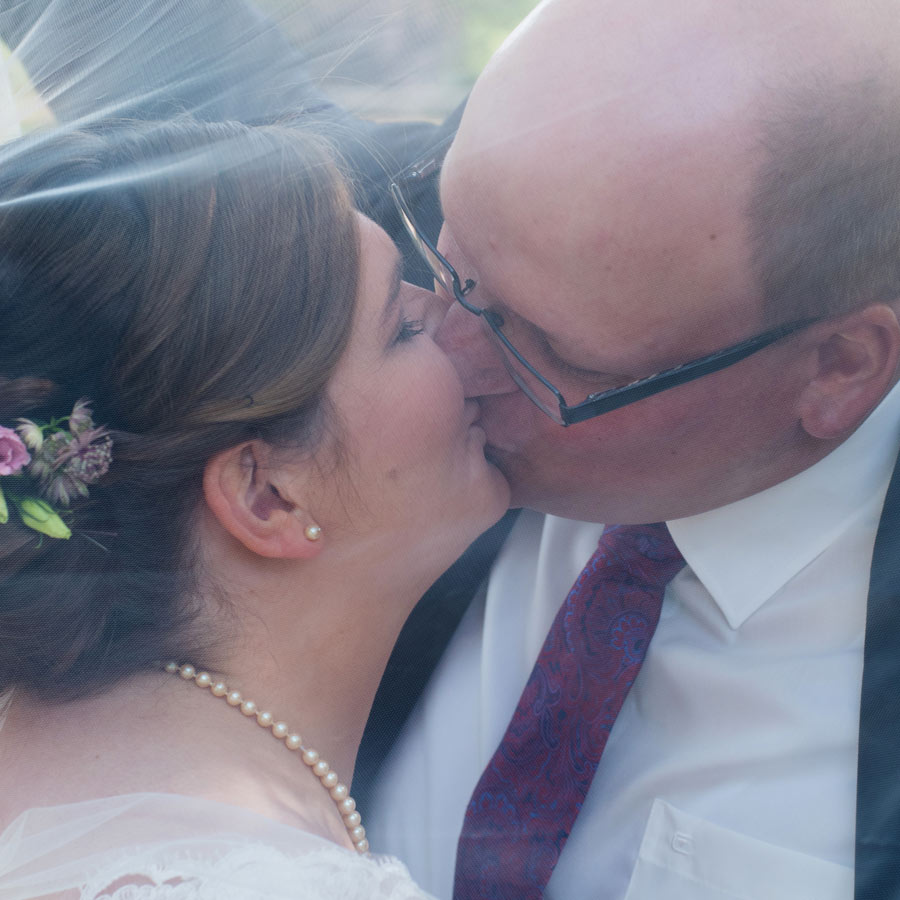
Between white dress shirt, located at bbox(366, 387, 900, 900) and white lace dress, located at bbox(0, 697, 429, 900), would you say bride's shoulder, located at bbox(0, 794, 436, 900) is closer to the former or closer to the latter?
white lace dress, located at bbox(0, 697, 429, 900)

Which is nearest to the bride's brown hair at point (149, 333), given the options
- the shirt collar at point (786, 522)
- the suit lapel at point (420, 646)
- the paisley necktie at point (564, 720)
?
the suit lapel at point (420, 646)

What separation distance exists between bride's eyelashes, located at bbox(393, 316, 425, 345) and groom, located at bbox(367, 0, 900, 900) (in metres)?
0.08

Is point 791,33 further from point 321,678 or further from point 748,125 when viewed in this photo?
point 321,678

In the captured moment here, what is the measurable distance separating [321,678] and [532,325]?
0.77 metres

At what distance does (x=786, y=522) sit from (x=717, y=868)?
65 centimetres

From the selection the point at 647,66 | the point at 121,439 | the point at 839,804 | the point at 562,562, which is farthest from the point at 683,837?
the point at 647,66

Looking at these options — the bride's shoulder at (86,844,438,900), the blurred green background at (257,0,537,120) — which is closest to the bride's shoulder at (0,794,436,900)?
the bride's shoulder at (86,844,438,900)

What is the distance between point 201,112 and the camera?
1.57 m

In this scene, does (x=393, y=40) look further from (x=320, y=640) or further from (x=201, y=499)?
(x=320, y=640)

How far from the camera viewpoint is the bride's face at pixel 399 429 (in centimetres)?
156

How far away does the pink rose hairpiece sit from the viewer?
1.34 metres

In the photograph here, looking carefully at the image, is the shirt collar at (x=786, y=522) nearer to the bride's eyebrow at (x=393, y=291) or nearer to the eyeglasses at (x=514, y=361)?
the eyeglasses at (x=514, y=361)

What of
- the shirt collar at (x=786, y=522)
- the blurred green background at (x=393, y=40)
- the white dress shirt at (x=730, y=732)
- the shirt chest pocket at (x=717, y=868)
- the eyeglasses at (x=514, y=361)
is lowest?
the shirt chest pocket at (x=717, y=868)

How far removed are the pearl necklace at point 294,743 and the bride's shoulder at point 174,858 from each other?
0.25 meters
